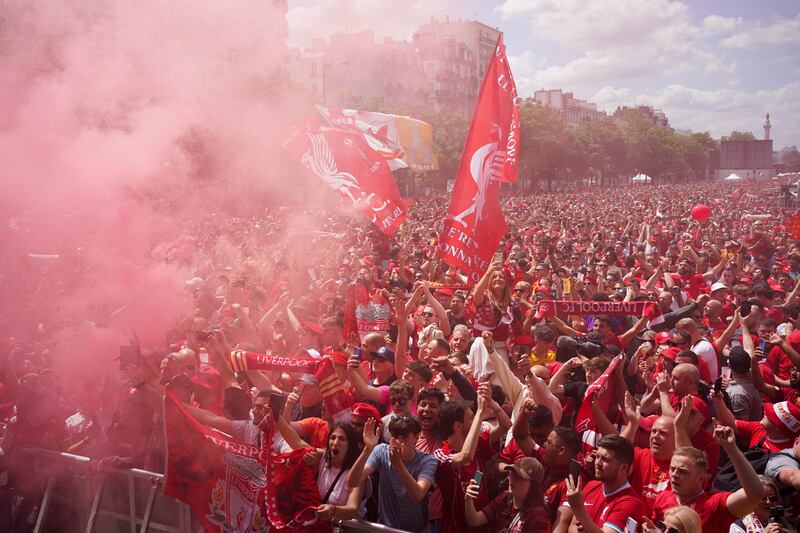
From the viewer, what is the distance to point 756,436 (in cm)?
498

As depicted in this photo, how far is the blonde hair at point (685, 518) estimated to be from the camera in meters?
3.38

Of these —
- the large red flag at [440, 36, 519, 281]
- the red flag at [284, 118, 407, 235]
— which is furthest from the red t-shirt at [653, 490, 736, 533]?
the red flag at [284, 118, 407, 235]

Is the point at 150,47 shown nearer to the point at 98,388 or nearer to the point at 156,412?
the point at 98,388

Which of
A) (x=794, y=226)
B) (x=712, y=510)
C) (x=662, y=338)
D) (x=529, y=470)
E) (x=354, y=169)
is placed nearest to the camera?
(x=712, y=510)

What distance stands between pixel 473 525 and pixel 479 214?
4.65 meters

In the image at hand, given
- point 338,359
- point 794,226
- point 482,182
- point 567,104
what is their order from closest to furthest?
point 338,359, point 482,182, point 794,226, point 567,104

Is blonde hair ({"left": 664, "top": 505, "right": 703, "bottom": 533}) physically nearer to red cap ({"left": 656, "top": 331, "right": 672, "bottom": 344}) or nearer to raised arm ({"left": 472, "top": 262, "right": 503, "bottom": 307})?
red cap ({"left": 656, "top": 331, "right": 672, "bottom": 344})

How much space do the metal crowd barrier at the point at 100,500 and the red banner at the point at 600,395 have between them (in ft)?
9.08

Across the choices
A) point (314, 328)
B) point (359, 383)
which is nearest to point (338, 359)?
point (359, 383)

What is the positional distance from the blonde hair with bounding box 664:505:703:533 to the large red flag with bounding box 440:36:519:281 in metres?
4.80

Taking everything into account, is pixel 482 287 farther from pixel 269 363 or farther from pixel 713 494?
pixel 713 494

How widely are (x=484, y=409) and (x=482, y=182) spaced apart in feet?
14.1

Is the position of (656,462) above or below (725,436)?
below

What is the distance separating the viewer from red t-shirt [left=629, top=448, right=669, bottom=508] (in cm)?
414
